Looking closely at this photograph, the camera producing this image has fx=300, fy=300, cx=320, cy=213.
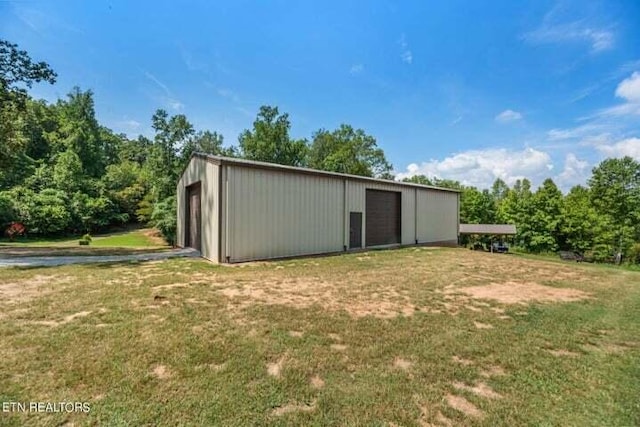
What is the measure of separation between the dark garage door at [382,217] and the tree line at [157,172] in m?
11.7

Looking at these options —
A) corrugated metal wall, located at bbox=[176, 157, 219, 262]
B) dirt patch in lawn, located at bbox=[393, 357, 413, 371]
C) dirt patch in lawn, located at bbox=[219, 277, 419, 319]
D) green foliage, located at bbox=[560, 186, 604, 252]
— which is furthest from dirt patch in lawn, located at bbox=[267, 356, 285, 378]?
green foliage, located at bbox=[560, 186, 604, 252]

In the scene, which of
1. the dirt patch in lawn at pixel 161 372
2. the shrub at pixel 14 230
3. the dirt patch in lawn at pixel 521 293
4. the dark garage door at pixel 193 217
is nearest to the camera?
the dirt patch in lawn at pixel 161 372

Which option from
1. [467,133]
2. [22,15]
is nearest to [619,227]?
[467,133]

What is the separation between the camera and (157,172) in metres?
23.4

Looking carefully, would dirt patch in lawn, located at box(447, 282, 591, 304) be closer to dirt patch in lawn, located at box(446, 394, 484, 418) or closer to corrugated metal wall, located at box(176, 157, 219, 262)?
dirt patch in lawn, located at box(446, 394, 484, 418)

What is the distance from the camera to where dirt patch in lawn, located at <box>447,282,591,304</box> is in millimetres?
5695

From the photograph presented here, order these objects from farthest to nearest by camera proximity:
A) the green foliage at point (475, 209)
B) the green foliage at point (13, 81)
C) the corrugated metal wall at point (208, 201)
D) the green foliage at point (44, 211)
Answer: the green foliage at point (475, 209)
the green foliage at point (44, 211)
the green foliage at point (13, 81)
the corrugated metal wall at point (208, 201)

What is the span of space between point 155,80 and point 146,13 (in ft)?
32.1

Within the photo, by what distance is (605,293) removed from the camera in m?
6.42

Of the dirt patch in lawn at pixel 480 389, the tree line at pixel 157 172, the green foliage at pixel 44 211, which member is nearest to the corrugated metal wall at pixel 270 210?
the dirt patch in lawn at pixel 480 389

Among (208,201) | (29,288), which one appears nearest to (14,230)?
(208,201)

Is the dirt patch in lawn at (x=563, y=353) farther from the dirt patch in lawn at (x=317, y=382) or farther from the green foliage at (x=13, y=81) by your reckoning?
the green foliage at (x=13, y=81)

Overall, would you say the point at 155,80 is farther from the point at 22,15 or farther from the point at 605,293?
the point at 605,293

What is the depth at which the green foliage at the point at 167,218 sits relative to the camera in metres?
17.7
